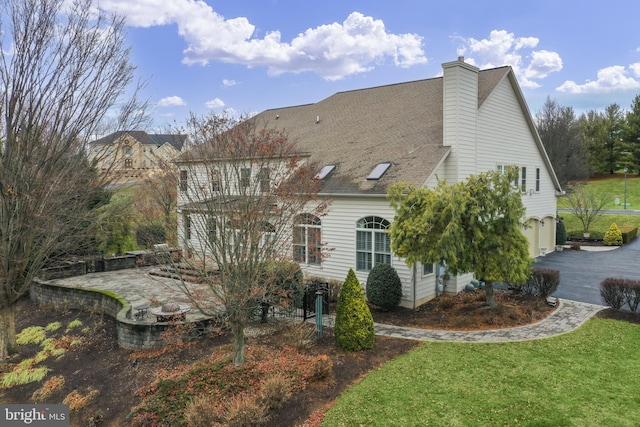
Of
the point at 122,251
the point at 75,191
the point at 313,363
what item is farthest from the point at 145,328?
the point at 122,251

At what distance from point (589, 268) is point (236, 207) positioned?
729 inches

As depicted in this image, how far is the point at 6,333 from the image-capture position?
39.6 feet

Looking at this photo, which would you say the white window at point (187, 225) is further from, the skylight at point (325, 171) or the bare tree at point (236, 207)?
the skylight at point (325, 171)

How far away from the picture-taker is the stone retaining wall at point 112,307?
1118 centimetres

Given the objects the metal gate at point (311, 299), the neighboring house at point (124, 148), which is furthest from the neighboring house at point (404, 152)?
the metal gate at point (311, 299)

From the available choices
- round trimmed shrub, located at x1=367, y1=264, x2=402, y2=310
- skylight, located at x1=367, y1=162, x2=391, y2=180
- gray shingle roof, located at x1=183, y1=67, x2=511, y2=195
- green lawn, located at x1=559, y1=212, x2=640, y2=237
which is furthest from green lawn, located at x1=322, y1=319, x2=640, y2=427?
green lawn, located at x1=559, y1=212, x2=640, y2=237

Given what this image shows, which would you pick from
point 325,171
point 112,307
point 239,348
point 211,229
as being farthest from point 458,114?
point 112,307

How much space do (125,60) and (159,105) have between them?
4.70 ft

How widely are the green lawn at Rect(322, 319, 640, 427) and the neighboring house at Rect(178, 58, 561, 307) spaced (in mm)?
4028

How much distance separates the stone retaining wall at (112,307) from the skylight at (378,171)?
25.1 feet

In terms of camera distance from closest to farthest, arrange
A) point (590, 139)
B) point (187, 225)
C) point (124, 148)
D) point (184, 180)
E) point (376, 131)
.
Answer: point (184, 180)
point (187, 225)
point (124, 148)
point (376, 131)
point (590, 139)

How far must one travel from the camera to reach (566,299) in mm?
14281

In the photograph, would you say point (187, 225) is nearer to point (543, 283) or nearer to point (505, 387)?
point (505, 387)

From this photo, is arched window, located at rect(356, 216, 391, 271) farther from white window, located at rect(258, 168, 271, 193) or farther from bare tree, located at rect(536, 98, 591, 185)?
bare tree, located at rect(536, 98, 591, 185)
